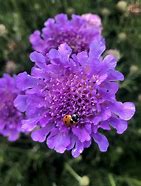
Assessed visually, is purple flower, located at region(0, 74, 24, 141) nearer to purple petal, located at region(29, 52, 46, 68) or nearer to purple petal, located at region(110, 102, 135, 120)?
purple petal, located at region(29, 52, 46, 68)

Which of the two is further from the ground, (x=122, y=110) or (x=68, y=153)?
(x=122, y=110)

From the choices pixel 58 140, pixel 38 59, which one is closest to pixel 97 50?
pixel 38 59

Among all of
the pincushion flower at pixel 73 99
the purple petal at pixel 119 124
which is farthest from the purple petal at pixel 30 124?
the purple petal at pixel 119 124

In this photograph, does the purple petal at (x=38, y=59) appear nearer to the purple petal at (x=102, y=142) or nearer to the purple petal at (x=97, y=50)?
the purple petal at (x=97, y=50)

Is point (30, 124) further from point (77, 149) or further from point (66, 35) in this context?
point (66, 35)

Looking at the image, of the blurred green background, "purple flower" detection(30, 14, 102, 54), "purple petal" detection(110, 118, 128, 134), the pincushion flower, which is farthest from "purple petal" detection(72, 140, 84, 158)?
the blurred green background

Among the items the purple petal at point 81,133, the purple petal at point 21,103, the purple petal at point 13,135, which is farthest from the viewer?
the purple petal at point 13,135

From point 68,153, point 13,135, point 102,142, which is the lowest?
point 68,153
